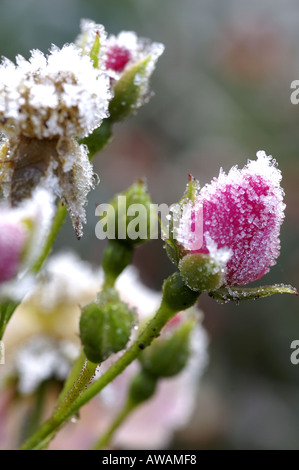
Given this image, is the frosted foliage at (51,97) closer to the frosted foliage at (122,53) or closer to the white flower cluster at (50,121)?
the white flower cluster at (50,121)

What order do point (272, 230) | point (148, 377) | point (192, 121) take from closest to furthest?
1. point (272, 230)
2. point (148, 377)
3. point (192, 121)

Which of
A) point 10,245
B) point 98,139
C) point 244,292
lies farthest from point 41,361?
point 10,245

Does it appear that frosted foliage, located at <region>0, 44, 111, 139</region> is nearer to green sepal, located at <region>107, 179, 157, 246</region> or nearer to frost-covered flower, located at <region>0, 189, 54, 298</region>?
frost-covered flower, located at <region>0, 189, 54, 298</region>

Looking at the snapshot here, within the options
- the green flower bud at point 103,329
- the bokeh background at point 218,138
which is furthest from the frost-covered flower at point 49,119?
the bokeh background at point 218,138

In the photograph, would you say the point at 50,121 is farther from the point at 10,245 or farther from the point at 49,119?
the point at 10,245

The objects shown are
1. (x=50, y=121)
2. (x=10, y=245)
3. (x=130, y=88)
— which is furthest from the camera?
(x=130, y=88)

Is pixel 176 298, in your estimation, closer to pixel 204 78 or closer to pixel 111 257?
pixel 111 257

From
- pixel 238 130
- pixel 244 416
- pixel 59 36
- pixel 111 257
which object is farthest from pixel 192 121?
pixel 111 257
